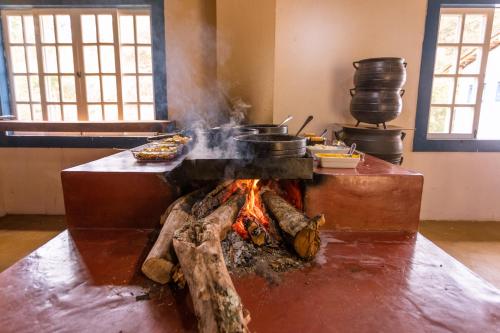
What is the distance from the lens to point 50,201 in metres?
4.08

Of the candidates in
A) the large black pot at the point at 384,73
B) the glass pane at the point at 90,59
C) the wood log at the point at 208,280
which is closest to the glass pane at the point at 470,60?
the large black pot at the point at 384,73

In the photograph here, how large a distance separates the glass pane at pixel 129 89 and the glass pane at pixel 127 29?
1.56ft

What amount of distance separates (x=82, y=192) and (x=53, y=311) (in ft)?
2.40

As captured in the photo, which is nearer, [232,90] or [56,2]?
[232,90]

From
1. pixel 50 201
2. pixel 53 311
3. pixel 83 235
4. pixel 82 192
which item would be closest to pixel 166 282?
pixel 53 311

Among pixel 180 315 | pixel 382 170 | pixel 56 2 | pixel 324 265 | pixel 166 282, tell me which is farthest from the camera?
pixel 56 2

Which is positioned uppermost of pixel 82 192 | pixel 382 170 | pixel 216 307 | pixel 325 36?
pixel 325 36

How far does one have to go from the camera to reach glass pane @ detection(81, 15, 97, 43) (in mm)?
3915

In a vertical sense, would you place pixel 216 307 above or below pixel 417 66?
below

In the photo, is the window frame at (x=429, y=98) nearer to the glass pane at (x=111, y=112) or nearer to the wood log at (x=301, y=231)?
the wood log at (x=301, y=231)

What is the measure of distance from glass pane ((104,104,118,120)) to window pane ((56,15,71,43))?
0.97 m

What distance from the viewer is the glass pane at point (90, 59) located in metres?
3.99

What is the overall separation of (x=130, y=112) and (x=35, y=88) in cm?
133

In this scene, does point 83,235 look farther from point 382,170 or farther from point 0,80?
point 0,80
